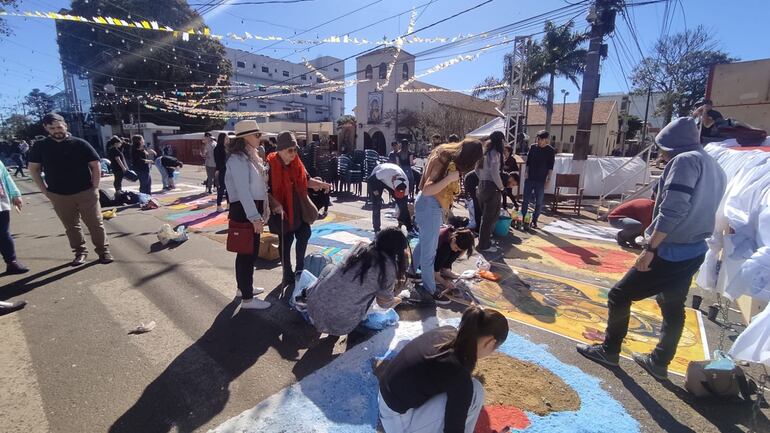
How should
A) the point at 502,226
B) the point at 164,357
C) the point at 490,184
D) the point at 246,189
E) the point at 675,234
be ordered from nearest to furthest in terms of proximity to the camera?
the point at 675,234 → the point at 164,357 → the point at 246,189 → the point at 490,184 → the point at 502,226

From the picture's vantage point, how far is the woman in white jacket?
10.2 feet

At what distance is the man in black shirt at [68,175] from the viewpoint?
4125 mm

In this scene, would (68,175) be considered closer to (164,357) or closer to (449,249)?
(164,357)

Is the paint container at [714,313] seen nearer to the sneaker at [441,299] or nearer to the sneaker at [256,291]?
the sneaker at [441,299]

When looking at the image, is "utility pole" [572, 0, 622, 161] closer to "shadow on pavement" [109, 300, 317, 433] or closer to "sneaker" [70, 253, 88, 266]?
"shadow on pavement" [109, 300, 317, 433]

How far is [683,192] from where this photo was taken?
2193 mm

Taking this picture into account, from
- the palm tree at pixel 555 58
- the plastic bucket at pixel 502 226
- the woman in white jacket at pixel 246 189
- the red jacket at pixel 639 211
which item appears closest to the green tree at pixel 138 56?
the palm tree at pixel 555 58

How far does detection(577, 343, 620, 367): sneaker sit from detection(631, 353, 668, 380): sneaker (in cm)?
17

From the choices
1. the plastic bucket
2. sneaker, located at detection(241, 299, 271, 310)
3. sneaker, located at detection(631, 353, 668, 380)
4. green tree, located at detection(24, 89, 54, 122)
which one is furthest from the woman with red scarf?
green tree, located at detection(24, 89, 54, 122)

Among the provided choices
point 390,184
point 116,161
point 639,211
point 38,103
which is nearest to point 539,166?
point 639,211

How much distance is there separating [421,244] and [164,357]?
2.38m

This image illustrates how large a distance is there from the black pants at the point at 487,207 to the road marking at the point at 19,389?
4.88 m

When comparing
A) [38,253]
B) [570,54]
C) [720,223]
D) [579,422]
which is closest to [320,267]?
[579,422]

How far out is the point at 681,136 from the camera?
234cm
